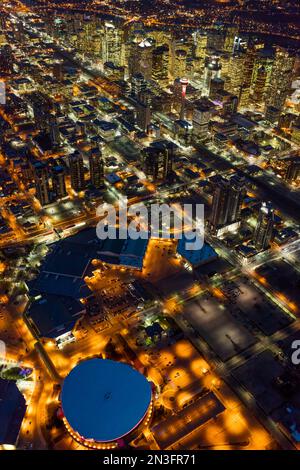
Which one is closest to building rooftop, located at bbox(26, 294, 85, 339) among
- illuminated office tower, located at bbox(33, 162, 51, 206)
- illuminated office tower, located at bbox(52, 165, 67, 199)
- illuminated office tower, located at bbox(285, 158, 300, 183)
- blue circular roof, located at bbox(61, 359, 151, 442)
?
blue circular roof, located at bbox(61, 359, 151, 442)

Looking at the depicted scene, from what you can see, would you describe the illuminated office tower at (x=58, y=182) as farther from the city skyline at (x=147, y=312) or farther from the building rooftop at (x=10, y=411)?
the building rooftop at (x=10, y=411)

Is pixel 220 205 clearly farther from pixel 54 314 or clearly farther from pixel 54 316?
pixel 54 316

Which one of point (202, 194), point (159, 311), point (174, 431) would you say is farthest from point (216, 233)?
point (174, 431)

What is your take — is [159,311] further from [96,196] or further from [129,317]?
[96,196]

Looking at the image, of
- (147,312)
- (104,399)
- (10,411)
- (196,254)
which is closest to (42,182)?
(196,254)

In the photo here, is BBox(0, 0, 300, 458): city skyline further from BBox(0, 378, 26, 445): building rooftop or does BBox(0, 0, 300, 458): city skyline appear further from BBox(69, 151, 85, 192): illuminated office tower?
BBox(69, 151, 85, 192): illuminated office tower

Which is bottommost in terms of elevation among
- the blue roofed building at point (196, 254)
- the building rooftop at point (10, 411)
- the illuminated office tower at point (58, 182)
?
the building rooftop at point (10, 411)

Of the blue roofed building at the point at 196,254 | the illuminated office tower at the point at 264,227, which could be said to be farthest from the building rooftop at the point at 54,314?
the illuminated office tower at the point at 264,227
